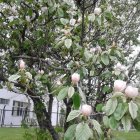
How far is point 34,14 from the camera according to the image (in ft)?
16.9

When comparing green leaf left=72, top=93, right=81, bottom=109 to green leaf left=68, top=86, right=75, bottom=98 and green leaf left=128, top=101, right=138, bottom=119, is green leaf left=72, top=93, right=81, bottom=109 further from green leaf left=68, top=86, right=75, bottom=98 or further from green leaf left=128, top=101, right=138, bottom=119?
green leaf left=128, top=101, right=138, bottom=119

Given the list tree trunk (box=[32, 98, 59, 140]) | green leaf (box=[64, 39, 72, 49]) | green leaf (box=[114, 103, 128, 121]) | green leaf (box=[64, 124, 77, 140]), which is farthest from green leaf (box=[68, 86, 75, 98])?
tree trunk (box=[32, 98, 59, 140])

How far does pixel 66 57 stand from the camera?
521 cm

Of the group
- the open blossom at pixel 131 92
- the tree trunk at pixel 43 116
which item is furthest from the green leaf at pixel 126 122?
the tree trunk at pixel 43 116

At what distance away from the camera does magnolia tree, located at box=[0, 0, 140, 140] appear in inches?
100.0

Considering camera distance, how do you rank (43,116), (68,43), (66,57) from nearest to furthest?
(68,43)
(66,57)
(43,116)

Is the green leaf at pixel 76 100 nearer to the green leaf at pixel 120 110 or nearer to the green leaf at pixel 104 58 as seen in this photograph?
the green leaf at pixel 120 110

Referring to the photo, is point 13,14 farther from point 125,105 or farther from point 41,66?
point 125,105

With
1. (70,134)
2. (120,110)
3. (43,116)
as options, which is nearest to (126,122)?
(120,110)

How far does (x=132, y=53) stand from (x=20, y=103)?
2619cm

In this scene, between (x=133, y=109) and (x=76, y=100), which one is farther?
(x=76, y=100)

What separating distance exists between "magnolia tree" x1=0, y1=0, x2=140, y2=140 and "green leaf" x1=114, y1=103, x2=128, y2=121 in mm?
19

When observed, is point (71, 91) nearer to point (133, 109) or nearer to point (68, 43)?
point (133, 109)

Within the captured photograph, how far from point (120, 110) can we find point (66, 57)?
9.85 feet
